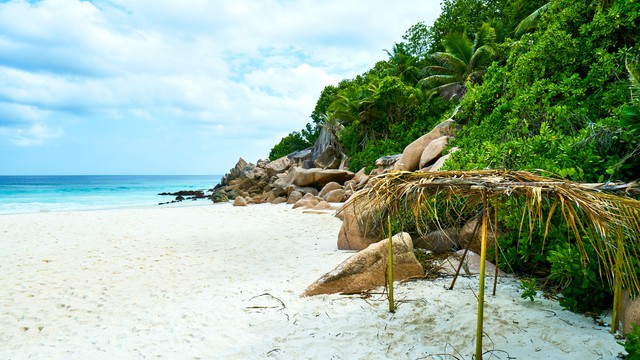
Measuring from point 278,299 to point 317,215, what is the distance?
9.13 metres

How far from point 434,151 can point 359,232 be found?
19.8ft

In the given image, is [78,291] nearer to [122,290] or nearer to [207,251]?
[122,290]

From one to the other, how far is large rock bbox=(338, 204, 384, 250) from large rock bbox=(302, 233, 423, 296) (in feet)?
6.26

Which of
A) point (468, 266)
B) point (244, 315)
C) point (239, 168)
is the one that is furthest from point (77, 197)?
point (468, 266)

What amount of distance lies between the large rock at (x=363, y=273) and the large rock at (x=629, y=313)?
2.41 metres

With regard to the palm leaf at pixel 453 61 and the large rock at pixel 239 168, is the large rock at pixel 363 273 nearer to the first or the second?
the palm leaf at pixel 453 61

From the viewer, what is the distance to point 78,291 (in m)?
6.07

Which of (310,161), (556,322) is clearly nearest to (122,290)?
(556,322)

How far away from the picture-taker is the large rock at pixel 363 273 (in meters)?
5.44

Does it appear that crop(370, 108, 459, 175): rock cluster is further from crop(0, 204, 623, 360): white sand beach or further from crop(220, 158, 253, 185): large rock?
crop(220, 158, 253, 185): large rock

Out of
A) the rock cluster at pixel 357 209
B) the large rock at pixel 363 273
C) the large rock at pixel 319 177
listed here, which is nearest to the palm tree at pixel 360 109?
the rock cluster at pixel 357 209

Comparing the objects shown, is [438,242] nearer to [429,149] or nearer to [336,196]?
[429,149]

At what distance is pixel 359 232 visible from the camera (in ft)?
26.4

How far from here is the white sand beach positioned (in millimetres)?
3918
